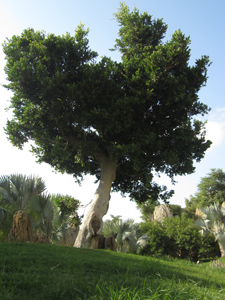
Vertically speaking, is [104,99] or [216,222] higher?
[104,99]

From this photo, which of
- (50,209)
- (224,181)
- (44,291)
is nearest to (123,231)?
(50,209)

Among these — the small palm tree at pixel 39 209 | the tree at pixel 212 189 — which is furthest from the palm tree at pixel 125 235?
the tree at pixel 212 189

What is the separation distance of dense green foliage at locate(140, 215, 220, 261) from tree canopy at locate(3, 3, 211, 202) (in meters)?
11.8

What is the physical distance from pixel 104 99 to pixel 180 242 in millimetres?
17946

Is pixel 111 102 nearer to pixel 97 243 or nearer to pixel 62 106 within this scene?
pixel 62 106

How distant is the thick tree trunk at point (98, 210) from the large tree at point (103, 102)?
5 centimetres

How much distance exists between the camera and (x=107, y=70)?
13.6m

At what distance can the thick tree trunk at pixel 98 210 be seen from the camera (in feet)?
42.2

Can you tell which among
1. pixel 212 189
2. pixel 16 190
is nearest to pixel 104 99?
pixel 16 190

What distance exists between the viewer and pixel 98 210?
44.2ft

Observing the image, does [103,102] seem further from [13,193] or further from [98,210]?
[13,193]

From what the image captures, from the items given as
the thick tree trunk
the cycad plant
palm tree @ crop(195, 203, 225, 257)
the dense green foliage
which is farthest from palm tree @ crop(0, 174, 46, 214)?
palm tree @ crop(195, 203, 225, 257)

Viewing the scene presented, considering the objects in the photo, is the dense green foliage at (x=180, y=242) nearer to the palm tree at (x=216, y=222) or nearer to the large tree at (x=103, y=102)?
the palm tree at (x=216, y=222)

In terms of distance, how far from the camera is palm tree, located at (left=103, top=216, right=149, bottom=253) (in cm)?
2250
